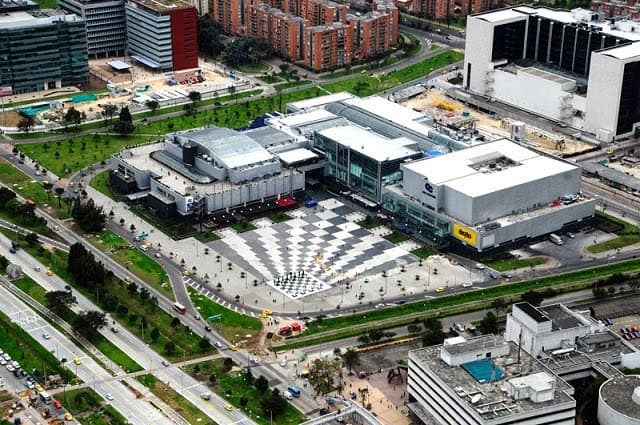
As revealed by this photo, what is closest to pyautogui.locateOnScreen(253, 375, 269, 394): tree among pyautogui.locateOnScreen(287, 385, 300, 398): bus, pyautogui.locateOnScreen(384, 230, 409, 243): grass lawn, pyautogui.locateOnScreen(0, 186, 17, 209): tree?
pyautogui.locateOnScreen(287, 385, 300, 398): bus

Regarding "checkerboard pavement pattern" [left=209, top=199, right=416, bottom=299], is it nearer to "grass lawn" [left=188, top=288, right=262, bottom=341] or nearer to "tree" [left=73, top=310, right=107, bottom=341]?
"grass lawn" [left=188, top=288, right=262, bottom=341]

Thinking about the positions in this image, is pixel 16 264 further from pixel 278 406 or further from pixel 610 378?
pixel 610 378

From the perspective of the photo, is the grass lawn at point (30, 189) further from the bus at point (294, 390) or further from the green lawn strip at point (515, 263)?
the green lawn strip at point (515, 263)

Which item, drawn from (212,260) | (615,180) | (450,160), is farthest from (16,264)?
(615,180)

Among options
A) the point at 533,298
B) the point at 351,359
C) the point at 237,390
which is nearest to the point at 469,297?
the point at 533,298

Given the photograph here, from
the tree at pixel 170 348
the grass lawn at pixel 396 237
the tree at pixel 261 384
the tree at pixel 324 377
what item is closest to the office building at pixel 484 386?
the tree at pixel 324 377
